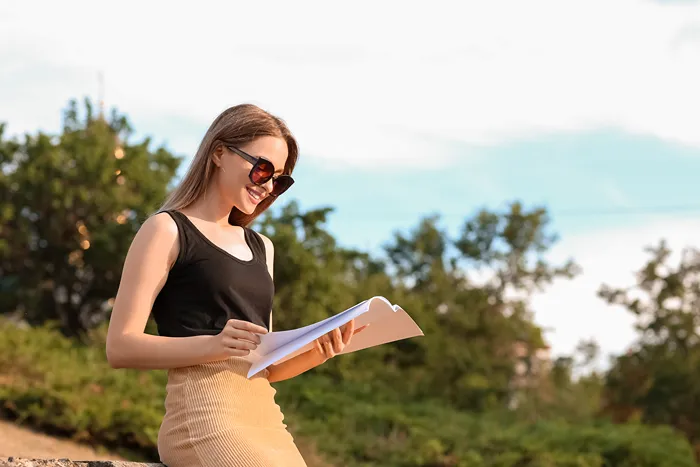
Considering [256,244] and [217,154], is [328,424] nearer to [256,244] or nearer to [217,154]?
[256,244]

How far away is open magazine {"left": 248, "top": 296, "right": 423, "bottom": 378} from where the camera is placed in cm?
232

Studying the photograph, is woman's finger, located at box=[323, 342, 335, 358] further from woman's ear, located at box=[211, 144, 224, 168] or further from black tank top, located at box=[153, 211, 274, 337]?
woman's ear, located at box=[211, 144, 224, 168]

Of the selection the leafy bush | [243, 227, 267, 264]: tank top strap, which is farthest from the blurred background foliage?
[243, 227, 267, 264]: tank top strap

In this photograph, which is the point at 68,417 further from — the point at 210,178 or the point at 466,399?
the point at 466,399

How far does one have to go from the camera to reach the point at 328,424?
471 inches

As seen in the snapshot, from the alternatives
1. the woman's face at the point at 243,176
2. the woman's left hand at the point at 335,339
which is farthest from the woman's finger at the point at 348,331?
the woman's face at the point at 243,176

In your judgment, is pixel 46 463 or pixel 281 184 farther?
pixel 281 184

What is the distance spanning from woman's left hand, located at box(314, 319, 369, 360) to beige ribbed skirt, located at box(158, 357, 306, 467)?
0.67 ft

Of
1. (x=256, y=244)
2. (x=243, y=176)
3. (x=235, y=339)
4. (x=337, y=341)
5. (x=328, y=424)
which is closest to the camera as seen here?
(x=235, y=339)

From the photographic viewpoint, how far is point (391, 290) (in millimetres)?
19109

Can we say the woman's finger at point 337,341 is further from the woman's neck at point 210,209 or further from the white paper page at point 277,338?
the woman's neck at point 210,209

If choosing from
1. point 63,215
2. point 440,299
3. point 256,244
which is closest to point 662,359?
point 440,299

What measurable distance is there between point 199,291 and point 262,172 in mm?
390

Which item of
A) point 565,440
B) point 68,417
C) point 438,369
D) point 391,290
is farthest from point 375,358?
point 68,417
